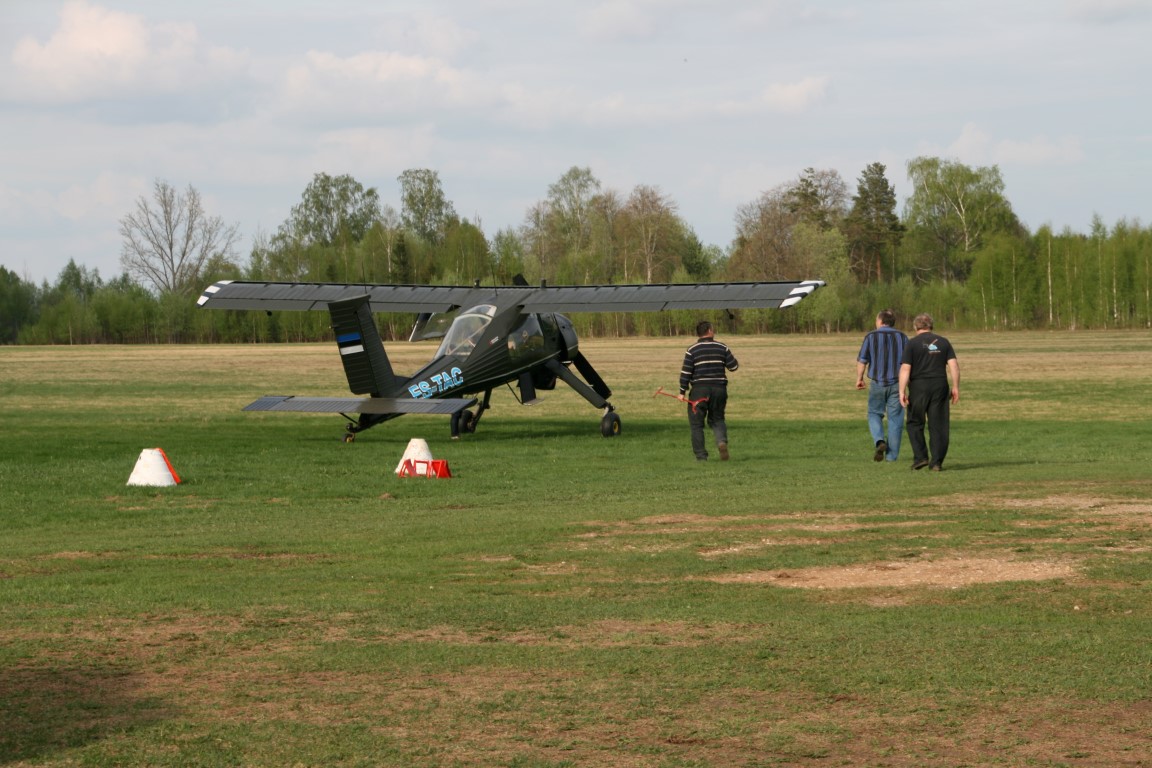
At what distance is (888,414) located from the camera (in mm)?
17469

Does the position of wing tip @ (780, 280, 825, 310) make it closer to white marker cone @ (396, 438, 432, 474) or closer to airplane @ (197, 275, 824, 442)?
airplane @ (197, 275, 824, 442)

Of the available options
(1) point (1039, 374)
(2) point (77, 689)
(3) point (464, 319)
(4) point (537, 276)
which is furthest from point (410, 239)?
(2) point (77, 689)

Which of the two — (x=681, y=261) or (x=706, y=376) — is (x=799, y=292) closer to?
(x=706, y=376)

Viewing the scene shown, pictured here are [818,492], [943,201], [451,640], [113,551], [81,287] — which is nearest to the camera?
[451,640]

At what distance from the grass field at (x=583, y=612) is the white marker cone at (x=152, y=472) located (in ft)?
1.00

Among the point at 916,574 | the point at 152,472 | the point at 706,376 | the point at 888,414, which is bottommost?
the point at 916,574

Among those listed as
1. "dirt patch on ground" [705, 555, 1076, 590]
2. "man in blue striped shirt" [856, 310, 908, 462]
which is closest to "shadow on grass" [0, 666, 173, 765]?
"dirt patch on ground" [705, 555, 1076, 590]

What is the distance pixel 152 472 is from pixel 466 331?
825 cm

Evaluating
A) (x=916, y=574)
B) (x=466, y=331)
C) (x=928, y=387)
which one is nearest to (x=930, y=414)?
(x=928, y=387)

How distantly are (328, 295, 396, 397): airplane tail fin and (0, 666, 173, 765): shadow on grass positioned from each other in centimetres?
1483

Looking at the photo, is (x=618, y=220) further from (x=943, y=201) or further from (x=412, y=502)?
(x=412, y=502)

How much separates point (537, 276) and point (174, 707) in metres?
118

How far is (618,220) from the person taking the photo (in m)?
129

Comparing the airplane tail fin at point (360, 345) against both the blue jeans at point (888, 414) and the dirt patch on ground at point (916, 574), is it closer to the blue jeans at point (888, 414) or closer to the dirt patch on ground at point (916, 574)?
the blue jeans at point (888, 414)
